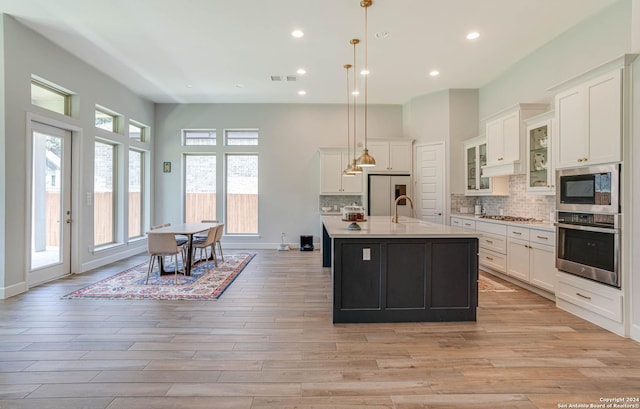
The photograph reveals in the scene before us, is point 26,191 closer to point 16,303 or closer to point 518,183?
point 16,303

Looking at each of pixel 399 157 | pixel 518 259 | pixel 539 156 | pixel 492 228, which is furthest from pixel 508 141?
pixel 399 157

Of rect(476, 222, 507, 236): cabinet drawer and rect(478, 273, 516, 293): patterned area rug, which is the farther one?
rect(476, 222, 507, 236): cabinet drawer

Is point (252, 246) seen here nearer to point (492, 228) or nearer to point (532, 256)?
point (492, 228)

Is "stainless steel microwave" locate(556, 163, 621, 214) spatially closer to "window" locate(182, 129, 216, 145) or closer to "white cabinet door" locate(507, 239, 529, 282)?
"white cabinet door" locate(507, 239, 529, 282)

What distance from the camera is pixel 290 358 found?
8.02ft

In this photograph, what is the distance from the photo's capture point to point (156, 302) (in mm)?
3707

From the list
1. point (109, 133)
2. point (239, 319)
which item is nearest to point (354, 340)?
point (239, 319)

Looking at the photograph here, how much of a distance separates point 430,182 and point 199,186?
542 centimetres

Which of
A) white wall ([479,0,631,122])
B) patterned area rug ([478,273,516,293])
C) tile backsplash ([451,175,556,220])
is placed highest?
white wall ([479,0,631,122])

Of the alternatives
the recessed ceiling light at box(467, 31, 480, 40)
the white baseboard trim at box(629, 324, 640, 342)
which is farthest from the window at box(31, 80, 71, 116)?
the white baseboard trim at box(629, 324, 640, 342)

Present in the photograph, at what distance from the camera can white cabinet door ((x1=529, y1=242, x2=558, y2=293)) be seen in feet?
12.2

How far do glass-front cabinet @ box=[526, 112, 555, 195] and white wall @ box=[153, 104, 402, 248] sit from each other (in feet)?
10.8

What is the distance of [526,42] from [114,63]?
6.47m

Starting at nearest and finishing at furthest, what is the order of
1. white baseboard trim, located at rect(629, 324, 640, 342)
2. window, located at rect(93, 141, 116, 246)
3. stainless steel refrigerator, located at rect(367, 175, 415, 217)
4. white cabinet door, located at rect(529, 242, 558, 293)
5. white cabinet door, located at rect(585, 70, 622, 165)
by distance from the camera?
1. white baseboard trim, located at rect(629, 324, 640, 342)
2. white cabinet door, located at rect(585, 70, 622, 165)
3. white cabinet door, located at rect(529, 242, 558, 293)
4. window, located at rect(93, 141, 116, 246)
5. stainless steel refrigerator, located at rect(367, 175, 415, 217)
